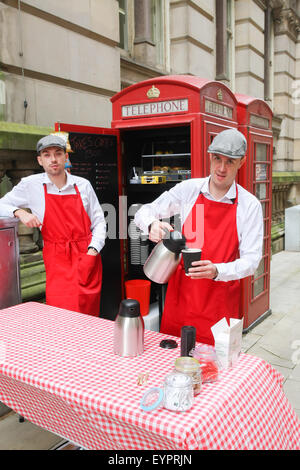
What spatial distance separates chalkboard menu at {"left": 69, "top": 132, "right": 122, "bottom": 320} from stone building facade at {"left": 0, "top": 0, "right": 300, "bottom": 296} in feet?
1.79

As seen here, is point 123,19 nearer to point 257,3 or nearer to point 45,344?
point 257,3

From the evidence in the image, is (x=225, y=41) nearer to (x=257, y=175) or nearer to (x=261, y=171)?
(x=261, y=171)

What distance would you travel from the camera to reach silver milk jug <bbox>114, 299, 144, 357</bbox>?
208cm

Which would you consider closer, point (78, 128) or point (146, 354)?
point (146, 354)

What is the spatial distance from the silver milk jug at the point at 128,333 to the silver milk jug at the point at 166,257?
300mm

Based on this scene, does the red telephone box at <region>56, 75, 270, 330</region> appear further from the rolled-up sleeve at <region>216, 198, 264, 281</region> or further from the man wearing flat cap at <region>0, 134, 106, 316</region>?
the rolled-up sleeve at <region>216, 198, 264, 281</region>

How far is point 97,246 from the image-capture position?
129 inches

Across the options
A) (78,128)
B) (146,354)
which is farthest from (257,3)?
(146,354)

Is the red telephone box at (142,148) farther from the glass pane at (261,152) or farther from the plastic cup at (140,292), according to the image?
the glass pane at (261,152)

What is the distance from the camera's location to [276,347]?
482cm

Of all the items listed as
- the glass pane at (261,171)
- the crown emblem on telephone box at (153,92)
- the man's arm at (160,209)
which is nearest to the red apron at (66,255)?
the man's arm at (160,209)

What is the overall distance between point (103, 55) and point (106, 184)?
2487 mm

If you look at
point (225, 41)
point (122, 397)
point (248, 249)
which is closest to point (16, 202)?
point (248, 249)
